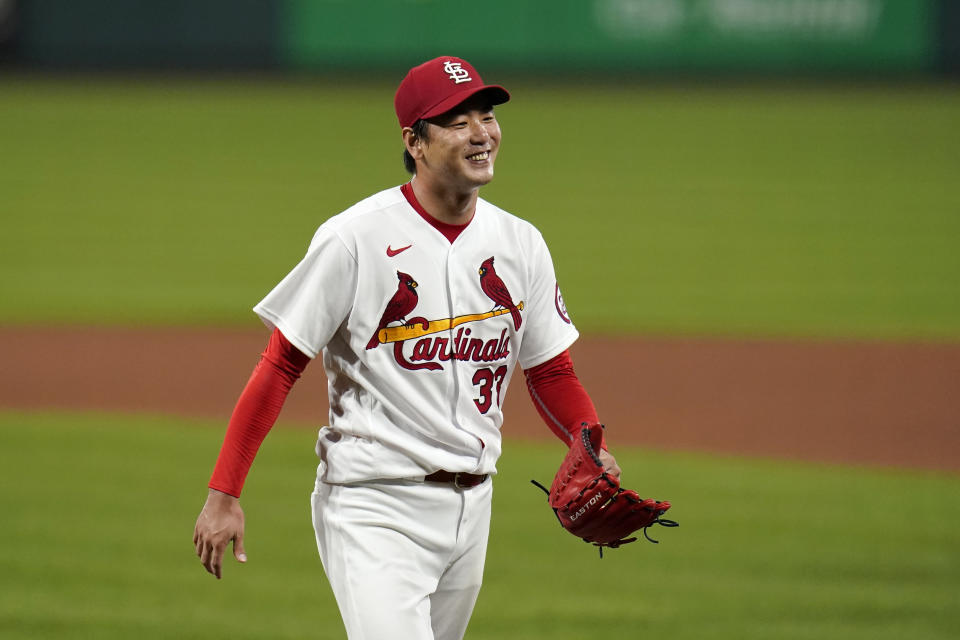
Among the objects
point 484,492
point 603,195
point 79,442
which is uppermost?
point 484,492

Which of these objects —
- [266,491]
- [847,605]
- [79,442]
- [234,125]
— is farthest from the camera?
[234,125]

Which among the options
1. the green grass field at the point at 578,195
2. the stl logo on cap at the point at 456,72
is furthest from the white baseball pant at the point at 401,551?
the green grass field at the point at 578,195

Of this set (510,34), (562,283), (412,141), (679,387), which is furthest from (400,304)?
(510,34)

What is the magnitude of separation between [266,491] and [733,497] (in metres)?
2.53

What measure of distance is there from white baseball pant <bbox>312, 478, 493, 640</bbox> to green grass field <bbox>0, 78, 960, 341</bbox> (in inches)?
310

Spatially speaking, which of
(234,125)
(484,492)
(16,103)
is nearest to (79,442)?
(484,492)

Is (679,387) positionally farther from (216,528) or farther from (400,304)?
(216,528)

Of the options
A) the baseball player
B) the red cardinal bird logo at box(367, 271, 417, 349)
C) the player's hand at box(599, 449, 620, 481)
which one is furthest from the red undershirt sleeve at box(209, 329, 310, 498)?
the player's hand at box(599, 449, 620, 481)

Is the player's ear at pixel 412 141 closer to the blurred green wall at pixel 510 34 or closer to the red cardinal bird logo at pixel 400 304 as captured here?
the red cardinal bird logo at pixel 400 304

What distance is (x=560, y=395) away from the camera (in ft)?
11.6

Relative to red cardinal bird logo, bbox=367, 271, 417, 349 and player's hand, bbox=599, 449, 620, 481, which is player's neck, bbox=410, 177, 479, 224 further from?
player's hand, bbox=599, 449, 620, 481

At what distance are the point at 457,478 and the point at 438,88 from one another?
96 centimetres

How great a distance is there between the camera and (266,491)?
23.6 feet

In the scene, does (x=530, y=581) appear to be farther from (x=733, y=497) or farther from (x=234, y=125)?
(x=234, y=125)
